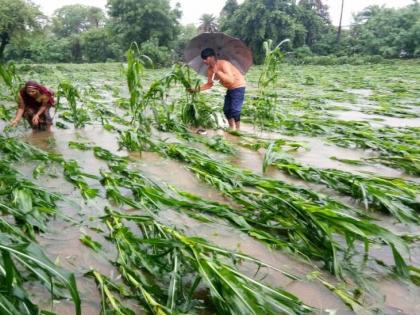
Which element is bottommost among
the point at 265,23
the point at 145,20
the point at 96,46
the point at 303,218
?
the point at 303,218

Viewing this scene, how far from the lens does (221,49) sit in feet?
18.5

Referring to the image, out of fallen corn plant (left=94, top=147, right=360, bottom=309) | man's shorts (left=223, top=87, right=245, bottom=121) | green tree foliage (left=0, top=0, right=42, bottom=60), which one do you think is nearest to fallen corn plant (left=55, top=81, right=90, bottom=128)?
man's shorts (left=223, top=87, right=245, bottom=121)

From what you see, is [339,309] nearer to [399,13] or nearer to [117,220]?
[117,220]

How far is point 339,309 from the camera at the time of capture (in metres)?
1.71

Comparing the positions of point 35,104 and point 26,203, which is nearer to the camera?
point 26,203

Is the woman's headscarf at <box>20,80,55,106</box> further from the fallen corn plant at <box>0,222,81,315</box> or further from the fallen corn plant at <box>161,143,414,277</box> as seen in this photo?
the fallen corn plant at <box>0,222,81,315</box>

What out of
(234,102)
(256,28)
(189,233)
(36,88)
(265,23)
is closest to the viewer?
(189,233)

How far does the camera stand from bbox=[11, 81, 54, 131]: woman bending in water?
5.30 m

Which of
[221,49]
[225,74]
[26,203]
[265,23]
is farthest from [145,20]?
[26,203]

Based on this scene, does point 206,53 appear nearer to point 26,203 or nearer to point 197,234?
point 197,234

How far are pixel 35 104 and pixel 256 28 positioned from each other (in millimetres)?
25886

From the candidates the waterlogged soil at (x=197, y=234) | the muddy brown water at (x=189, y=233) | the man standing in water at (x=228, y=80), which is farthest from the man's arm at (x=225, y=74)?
the muddy brown water at (x=189, y=233)

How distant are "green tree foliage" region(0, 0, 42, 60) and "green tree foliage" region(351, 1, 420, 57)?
24.7 metres

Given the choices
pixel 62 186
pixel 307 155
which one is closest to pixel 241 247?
pixel 62 186
